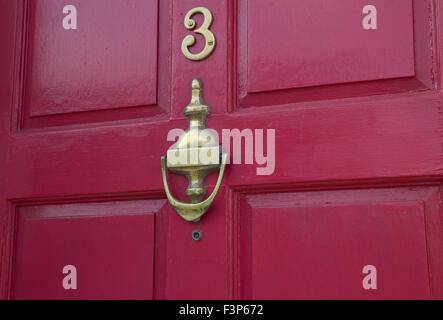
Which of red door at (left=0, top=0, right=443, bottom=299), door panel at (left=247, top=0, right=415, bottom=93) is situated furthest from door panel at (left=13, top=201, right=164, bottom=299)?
door panel at (left=247, top=0, right=415, bottom=93)

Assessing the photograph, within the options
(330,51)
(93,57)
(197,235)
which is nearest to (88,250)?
(197,235)

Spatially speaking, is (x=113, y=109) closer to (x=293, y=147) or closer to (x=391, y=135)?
(x=293, y=147)

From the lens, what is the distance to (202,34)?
847 millimetres

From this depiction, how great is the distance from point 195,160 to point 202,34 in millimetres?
200

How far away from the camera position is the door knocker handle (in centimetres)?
79

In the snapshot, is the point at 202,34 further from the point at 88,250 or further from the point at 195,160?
the point at 88,250

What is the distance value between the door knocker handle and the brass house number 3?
0.20 feet

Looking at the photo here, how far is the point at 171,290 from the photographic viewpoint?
792 millimetres

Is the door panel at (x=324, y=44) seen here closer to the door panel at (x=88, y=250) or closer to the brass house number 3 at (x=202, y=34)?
the brass house number 3 at (x=202, y=34)

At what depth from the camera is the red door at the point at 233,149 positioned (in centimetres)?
72

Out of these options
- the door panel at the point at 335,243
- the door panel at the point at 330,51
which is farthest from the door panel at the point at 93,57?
the door panel at the point at 335,243

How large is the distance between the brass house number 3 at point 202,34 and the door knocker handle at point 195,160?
62mm

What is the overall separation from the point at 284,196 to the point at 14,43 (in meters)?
0.56

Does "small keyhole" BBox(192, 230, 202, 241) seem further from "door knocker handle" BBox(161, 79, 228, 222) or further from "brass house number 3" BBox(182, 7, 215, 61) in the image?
"brass house number 3" BBox(182, 7, 215, 61)
